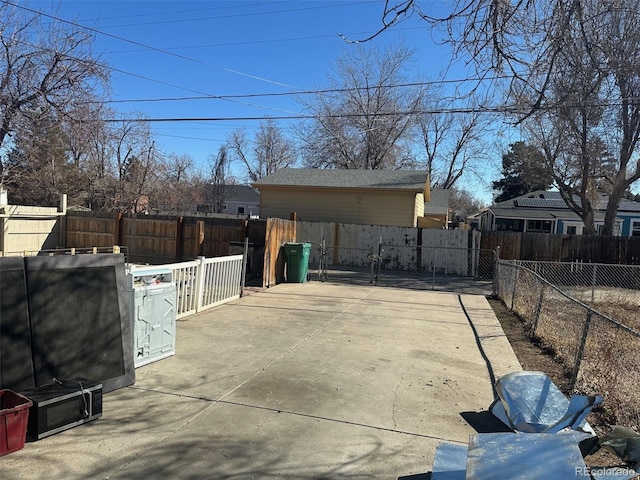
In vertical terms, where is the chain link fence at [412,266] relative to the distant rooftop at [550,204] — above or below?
below

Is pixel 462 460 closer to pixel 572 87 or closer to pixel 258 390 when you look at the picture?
pixel 258 390

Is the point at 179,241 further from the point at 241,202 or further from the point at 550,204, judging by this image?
the point at 241,202

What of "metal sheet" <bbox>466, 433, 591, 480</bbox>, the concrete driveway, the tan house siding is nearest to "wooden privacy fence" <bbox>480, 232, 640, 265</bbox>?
A: the tan house siding

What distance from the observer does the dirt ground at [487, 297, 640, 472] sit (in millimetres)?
3755

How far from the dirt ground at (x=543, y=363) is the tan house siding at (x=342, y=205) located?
41.7 feet

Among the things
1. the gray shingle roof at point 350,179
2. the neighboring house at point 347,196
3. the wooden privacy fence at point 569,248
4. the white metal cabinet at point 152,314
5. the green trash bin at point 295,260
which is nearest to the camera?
the white metal cabinet at point 152,314

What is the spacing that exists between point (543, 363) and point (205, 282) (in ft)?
21.1

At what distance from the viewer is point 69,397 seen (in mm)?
3842

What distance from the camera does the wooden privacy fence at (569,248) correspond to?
19516mm

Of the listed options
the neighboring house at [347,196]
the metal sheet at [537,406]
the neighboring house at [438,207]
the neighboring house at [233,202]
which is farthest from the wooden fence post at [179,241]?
the neighboring house at [233,202]

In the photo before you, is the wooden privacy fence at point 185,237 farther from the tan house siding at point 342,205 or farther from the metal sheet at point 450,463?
the metal sheet at point 450,463

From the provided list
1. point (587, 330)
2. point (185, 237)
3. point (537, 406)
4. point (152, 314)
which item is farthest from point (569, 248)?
point (152, 314)

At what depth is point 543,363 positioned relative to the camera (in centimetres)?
667

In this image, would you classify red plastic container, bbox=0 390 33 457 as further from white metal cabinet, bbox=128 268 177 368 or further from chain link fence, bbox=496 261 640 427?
chain link fence, bbox=496 261 640 427
